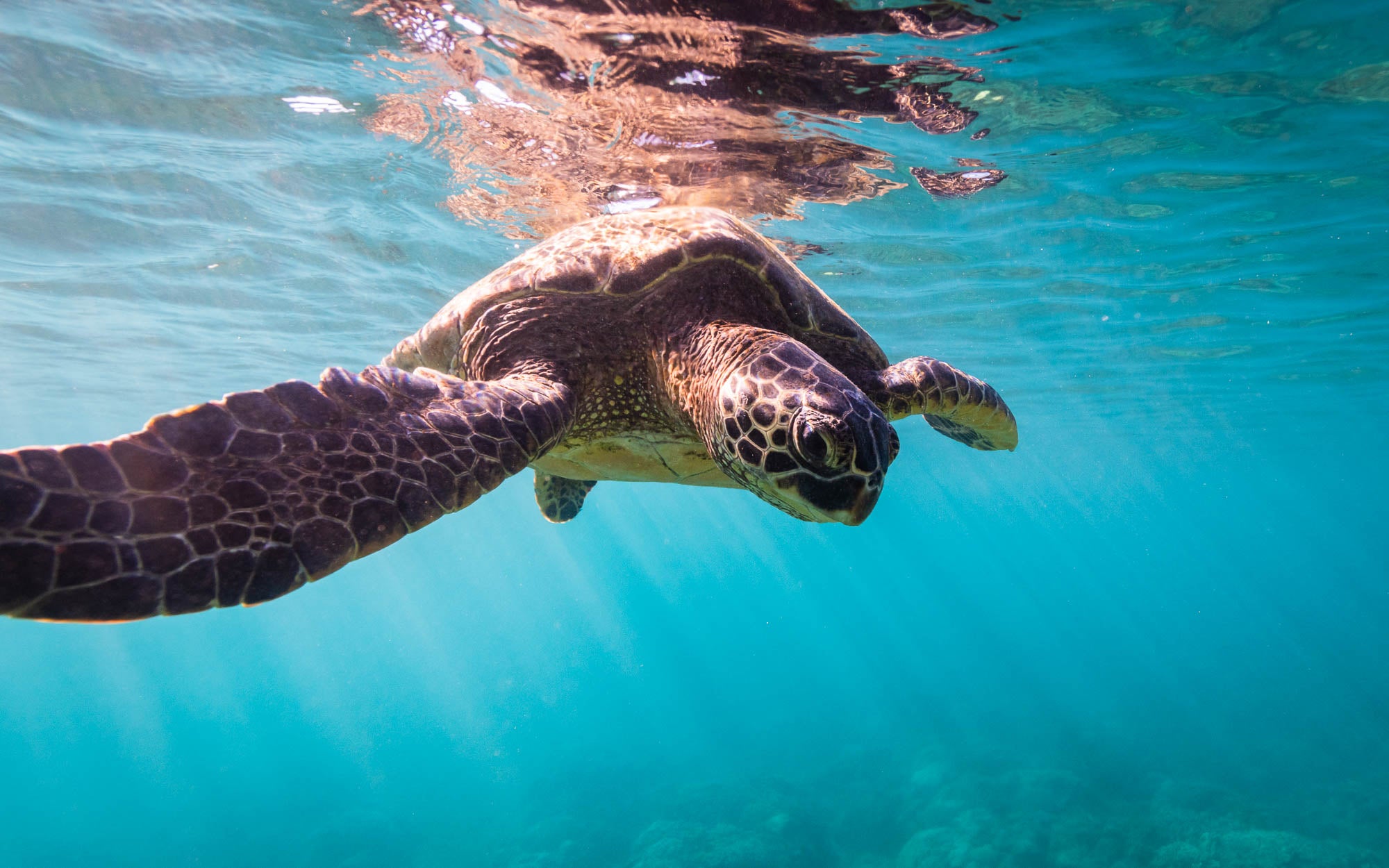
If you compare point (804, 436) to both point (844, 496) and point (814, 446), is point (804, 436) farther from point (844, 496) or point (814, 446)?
point (844, 496)

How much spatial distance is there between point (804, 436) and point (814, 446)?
0.21ft

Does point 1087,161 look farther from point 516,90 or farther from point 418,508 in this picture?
point 418,508

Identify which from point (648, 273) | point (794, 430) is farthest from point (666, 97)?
point (794, 430)

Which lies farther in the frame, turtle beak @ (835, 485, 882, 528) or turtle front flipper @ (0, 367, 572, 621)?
turtle beak @ (835, 485, 882, 528)

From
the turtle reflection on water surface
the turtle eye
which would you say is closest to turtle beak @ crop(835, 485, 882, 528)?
the turtle eye

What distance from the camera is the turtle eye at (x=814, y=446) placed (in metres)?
3.01

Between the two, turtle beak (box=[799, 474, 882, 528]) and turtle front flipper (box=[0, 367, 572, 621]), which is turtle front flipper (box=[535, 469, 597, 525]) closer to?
turtle front flipper (box=[0, 367, 572, 621])

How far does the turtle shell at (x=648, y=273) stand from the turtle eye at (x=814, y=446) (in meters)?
2.09

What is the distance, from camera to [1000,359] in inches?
890

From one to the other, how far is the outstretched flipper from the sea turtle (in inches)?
0.8

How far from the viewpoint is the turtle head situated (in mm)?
3045

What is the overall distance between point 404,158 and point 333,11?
3.34 metres

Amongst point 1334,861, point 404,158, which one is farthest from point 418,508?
point 1334,861

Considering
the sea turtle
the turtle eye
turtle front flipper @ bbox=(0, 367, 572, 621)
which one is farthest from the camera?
the turtle eye
